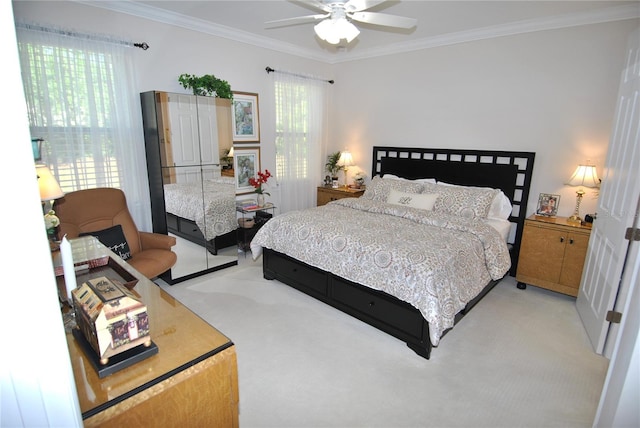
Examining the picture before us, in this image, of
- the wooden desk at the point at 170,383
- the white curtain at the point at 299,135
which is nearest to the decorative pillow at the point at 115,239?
the wooden desk at the point at 170,383

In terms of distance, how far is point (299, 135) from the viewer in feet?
16.8

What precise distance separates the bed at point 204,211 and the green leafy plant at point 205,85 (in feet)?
3.12

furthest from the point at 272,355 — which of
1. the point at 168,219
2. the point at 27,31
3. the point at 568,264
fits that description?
the point at 27,31

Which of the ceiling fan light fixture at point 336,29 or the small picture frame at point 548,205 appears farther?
the small picture frame at point 548,205

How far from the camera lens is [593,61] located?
332 centimetres

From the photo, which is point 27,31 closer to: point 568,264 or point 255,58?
point 255,58

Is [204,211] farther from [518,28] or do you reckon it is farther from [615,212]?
[518,28]

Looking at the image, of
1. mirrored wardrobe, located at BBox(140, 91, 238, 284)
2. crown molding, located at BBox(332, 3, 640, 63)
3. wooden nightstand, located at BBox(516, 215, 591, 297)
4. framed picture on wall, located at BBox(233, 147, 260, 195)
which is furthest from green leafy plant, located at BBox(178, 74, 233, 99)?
wooden nightstand, located at BBox(516, 215, 591, 297)

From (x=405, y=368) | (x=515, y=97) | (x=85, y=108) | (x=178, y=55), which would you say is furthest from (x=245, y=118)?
(x=405, y=368)

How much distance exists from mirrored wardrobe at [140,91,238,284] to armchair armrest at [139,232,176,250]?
0.32 m

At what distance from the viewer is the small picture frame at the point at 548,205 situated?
3.66 m

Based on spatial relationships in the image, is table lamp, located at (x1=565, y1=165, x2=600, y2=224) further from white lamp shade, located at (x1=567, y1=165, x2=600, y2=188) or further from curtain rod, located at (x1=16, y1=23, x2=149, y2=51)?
curtain rod, located at (x1=16, y1=23, x2=149, y2=51)

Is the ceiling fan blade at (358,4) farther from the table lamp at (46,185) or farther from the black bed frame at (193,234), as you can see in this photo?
the black bed frame at (193,234)

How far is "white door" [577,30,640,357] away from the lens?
7.79 ft
